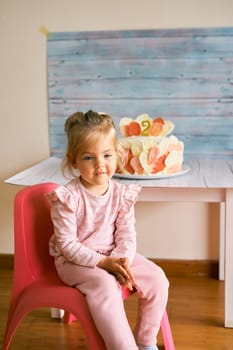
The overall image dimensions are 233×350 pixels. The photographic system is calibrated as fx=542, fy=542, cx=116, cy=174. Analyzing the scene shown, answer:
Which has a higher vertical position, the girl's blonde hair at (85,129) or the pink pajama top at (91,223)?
the girl's blonde hair at (85,129)

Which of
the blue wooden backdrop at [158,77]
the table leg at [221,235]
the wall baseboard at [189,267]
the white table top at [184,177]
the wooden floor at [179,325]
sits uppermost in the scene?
the blue wooden backdrop at [158,77]

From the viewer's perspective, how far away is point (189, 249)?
2686 millimetres

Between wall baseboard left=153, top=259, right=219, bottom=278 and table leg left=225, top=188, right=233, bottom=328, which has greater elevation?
table leg left=225, top=188, right=233, bottom=328

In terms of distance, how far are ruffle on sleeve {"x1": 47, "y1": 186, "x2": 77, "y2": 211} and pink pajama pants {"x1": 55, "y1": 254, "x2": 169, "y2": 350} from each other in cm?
18

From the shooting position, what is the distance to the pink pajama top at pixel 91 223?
5.30 feet

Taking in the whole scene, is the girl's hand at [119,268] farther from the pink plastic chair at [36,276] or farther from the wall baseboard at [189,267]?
the wall baseboard at [189,267]

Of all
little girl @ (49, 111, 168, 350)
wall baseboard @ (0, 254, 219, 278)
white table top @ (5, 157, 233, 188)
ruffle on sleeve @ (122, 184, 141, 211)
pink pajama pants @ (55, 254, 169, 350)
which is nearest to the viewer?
pink pajama pants @ (55, 254, 169, 350)

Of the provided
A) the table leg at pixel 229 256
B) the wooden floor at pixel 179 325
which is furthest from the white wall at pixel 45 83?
the table leg at pixel 229 256

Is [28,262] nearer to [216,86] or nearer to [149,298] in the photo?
[149,298]

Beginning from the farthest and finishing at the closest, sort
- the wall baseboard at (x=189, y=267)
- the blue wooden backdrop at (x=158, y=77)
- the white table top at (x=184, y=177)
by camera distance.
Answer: the wall baseboard at (x=189, y=267)
the blue wooden backdrop at (x=158, y=77)
the white table top at (x=184, y=177)

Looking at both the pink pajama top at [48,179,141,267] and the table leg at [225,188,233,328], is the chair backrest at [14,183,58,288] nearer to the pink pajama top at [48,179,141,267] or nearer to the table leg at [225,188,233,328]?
the pink pajama top at [48,179,141,267]

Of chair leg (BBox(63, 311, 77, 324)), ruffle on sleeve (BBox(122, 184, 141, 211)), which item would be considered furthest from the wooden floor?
ruffle on sleeve (BBox(122, 184, 141, 211))

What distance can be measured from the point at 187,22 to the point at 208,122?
0.47 metres

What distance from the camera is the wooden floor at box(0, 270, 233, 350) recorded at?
2.01 meters
